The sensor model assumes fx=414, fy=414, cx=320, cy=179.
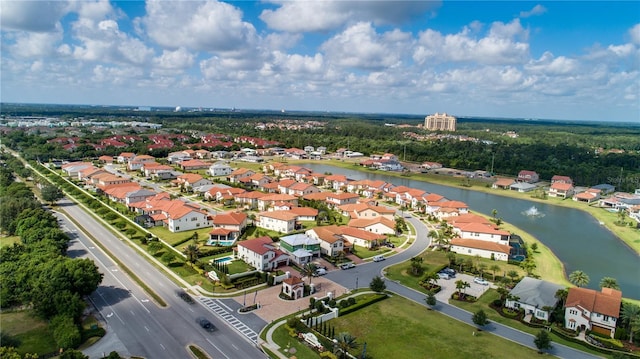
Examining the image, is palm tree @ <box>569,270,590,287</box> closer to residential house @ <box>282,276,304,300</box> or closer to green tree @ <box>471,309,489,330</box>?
green tree @ <box>471,309,489,330</box>

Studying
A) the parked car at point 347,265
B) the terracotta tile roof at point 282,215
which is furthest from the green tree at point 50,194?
the parked car at point 347,265

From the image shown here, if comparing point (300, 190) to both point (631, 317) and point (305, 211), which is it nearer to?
point (305, 211)

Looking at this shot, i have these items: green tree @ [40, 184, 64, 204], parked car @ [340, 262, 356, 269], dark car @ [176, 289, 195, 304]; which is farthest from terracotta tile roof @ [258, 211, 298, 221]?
green tree @ [40, 184, 64, 204]

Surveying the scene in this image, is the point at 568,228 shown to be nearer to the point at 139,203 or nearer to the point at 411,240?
the point at 411,240

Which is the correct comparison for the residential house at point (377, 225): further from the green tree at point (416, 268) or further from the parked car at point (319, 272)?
the parked car at point (319, 272)

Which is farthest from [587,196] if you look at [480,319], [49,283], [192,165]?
[49,283]
